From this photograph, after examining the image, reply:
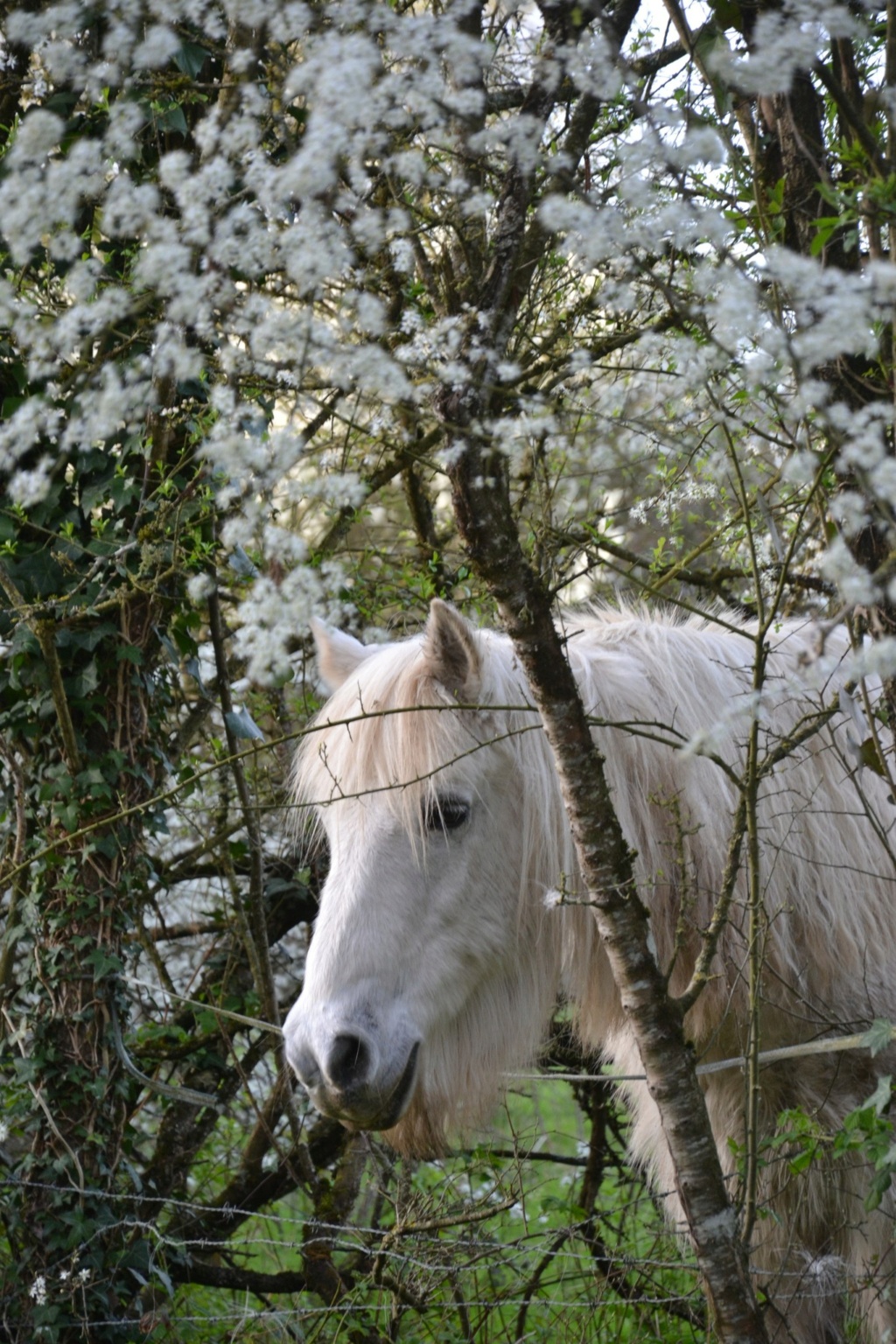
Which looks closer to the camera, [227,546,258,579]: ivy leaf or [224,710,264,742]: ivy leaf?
[227,546,258,579]: ivy leaf

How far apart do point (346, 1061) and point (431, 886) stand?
1.43 ft

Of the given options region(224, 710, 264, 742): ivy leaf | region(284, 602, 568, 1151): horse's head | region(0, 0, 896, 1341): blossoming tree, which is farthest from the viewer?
region(224, 710, 264, 742): ivy leaf

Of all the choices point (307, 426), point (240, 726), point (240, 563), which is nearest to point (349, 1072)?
point (240, 726)

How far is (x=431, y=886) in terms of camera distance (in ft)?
8.39

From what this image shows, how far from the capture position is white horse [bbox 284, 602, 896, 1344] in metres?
2.47

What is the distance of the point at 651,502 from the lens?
3.18m

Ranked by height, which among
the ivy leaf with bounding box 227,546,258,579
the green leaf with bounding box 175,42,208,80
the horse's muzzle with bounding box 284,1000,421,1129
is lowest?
the horse's muzzle with bounding box 284,1000,421,1129

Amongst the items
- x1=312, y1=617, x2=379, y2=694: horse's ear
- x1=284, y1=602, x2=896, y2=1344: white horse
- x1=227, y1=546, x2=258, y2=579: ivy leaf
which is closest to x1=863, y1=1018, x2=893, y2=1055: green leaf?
x1=284, y1=602, x2=896, y2=1344: white horse

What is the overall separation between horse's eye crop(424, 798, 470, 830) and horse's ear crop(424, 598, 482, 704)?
238 mm

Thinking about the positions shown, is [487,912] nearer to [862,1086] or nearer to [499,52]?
[862,1086]

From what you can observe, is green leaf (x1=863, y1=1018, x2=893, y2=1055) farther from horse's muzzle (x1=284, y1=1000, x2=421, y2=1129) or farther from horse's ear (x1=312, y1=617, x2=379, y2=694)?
horse's ear (x1=312, y1=617, x2=379, y2=694)

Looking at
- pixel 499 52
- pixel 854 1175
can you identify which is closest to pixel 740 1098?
pixel 854 1175

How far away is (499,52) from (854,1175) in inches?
121

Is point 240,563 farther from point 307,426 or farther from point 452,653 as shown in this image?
point 452,653
